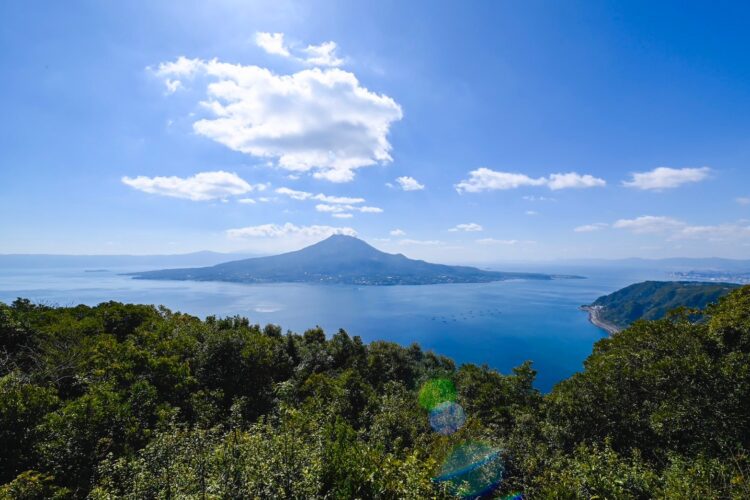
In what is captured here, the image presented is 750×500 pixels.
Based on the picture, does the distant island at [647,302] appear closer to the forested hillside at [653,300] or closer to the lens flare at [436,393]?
the forested hillside at [653,300]

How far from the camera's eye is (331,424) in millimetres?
10852

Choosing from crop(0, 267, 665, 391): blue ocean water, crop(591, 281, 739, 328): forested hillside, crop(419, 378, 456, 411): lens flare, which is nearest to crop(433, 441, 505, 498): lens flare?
crop(419, 378, 456, 411): lens flare

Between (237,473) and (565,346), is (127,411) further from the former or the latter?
(565,346)

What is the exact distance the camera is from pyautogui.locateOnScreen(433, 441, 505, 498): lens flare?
10.6 m

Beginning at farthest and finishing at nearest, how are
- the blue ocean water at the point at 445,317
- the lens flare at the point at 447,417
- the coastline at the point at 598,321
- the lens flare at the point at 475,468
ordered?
the coastline at the point at 598,321
the blue ocean water at the point at 445,317
the lens flare at the point at 447,417
the lens flare at the point at 475,468

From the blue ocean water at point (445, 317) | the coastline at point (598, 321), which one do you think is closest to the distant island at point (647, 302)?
the coastline at point (598, 321)

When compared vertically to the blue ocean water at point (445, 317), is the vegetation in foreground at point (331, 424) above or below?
above

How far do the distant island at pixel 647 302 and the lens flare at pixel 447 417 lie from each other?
292ft

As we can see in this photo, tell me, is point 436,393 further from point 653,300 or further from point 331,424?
point 653,300

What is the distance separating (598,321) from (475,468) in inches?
4511

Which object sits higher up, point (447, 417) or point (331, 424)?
point (331, 424)

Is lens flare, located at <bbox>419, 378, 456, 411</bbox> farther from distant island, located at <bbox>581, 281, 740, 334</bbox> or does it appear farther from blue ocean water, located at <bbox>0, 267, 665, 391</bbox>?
distant island, located at <bbox>581, 281, 740, 334</bbox>

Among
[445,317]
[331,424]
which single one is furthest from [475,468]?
[445,317]

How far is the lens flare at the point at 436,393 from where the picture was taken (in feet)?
81.1
